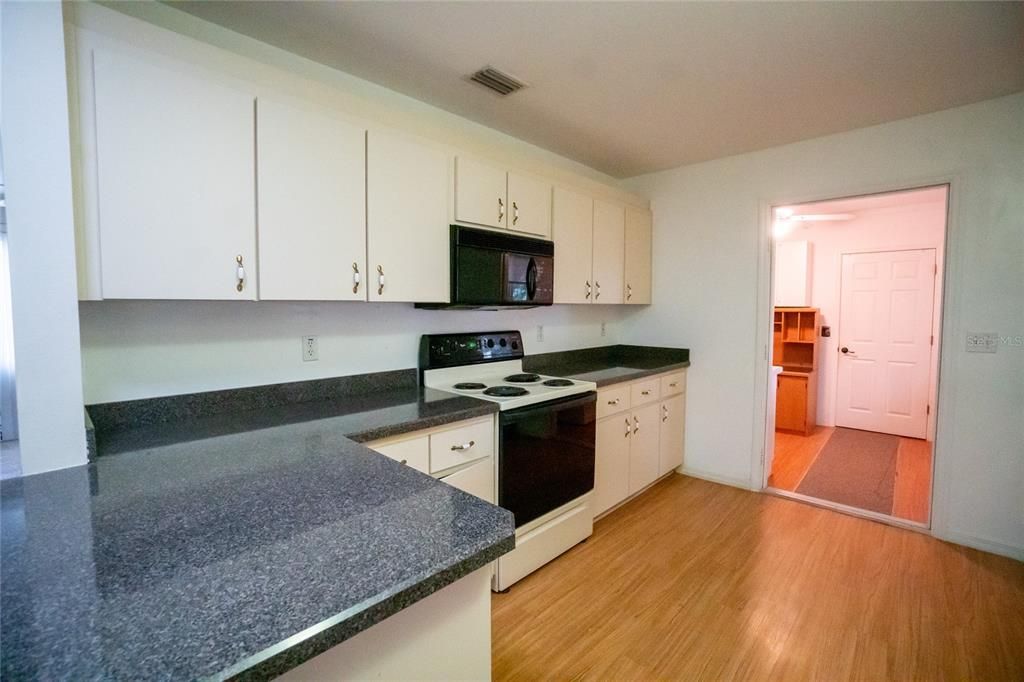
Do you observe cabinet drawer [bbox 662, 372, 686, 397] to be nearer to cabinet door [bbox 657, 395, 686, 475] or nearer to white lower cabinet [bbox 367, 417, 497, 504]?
cabinet door [bbox 657, 395, 686, 475]

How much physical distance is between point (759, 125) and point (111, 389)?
351 cm

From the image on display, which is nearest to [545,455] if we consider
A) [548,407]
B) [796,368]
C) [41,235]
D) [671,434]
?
[548,407]

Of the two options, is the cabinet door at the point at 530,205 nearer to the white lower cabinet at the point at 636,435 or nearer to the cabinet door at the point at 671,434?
the white lower cabinet at the point at 636,435

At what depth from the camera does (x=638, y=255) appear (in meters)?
3.60

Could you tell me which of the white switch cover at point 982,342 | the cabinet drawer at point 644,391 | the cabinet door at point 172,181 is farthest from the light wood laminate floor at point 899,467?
the cabinet door at point 172,181

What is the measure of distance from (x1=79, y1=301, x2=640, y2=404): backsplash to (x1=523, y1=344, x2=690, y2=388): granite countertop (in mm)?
761

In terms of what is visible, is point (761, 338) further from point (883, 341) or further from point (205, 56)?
point (205, 56)

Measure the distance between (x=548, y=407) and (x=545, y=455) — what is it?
0.25 m

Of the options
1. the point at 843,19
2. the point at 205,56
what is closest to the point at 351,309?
the point at 205,56

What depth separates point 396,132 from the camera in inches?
77.9

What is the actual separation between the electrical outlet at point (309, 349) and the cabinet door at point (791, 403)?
4.58m

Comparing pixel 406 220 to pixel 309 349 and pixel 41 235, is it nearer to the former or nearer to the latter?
pixel 309 349

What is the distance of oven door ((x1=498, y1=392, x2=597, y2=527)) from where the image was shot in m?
2.13

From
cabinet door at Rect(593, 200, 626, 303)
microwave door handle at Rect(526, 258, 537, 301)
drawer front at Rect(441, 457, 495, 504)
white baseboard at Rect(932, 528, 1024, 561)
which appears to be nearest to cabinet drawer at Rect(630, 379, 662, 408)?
cabinet door at Rect(593, 200, 626, 303)
